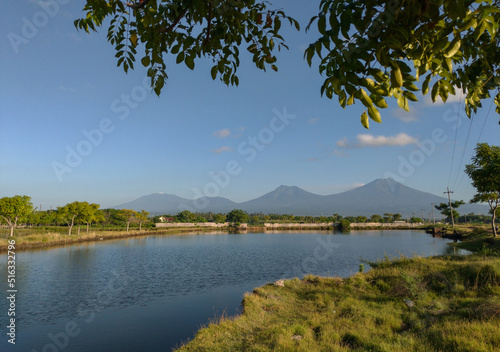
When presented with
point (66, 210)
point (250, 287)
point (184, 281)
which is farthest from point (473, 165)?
point (66, 210)

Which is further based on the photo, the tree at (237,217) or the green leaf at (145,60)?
the tree at (237,217)

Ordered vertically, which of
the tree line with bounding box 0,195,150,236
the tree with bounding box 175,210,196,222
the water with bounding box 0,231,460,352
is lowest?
the water with bounding box 0,231,460,352

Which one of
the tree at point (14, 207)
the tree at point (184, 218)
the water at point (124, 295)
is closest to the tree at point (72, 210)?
the tree at point (14, 207)

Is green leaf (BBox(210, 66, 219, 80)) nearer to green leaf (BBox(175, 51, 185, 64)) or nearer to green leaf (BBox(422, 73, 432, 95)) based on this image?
green leaf (BBox(175, 51, 185, 64))

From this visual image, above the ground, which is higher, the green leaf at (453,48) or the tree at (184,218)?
the green leaf at (453,48)

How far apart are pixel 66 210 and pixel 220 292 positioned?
1722 inches

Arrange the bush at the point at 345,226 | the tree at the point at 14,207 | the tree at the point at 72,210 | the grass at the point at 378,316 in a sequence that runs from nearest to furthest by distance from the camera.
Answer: the grass at the point at 378,316 → the tree at the point at 14,207 → the tree at the point at 72,210 → the bush at the point at 345,226

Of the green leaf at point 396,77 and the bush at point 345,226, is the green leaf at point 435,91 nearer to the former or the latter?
the green leaf at point 396,77

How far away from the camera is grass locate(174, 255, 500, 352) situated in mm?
6801

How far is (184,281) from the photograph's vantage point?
76.6 feet

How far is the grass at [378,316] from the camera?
6801 millimetres

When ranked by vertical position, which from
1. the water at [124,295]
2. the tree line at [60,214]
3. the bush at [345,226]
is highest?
the tree line at [60,214]

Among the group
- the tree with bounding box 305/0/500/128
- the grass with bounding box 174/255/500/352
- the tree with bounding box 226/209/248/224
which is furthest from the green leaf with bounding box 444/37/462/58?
the tree with bounding box 226/209/248/224

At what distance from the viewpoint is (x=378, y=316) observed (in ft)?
31.9
